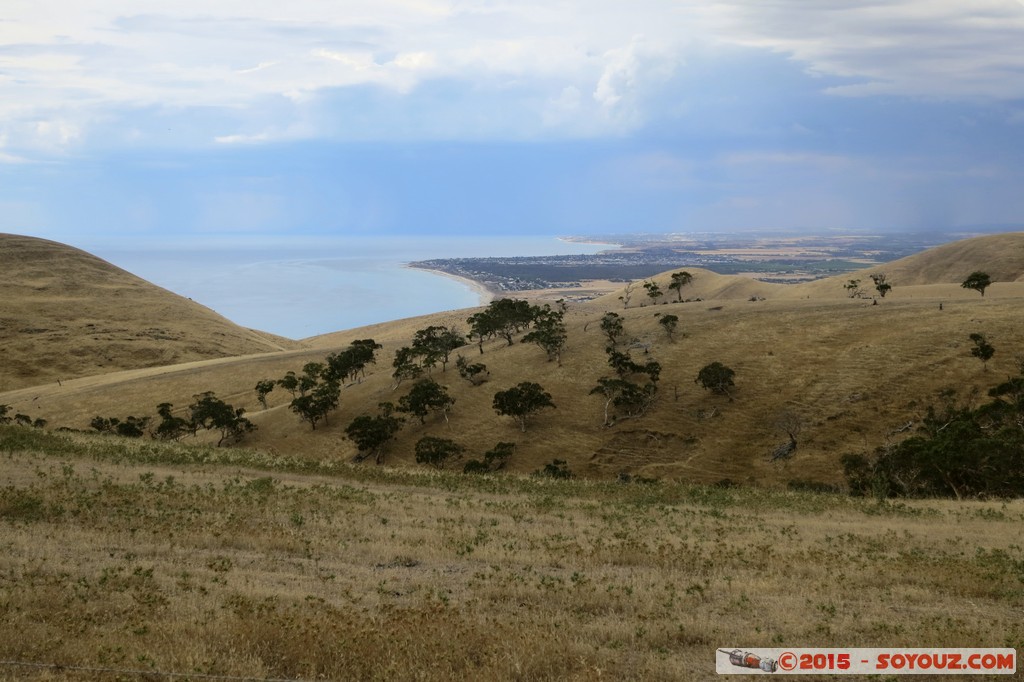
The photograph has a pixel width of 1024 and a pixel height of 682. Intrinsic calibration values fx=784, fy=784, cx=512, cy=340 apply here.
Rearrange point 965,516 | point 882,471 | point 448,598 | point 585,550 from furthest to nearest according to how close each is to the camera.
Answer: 1. point 882,471
2. point 965,516
3. point 585,550
4. point 448,598

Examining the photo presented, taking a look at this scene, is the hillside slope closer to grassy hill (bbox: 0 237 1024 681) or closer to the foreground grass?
grassy hill (bbox: 0 237 1024 681)

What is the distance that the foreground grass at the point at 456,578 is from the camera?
31.1 feet

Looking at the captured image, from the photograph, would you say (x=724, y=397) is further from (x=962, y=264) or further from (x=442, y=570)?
(x=962, y=264)

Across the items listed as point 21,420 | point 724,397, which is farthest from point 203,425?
point 724,397

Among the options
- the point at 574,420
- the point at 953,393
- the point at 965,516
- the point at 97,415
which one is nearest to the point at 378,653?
the point at 965,516

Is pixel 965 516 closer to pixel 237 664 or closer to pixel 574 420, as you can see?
pixel 237 664

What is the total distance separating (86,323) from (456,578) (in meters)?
123

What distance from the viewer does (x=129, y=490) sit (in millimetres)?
20641

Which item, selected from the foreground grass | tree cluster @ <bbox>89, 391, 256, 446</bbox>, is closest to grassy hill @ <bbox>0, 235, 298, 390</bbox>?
tree cluster @ <bbox>89, 391, 256, 446</bbox>

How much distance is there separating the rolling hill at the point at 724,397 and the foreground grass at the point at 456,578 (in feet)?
70.5

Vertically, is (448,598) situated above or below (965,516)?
above

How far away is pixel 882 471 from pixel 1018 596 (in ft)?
81.1

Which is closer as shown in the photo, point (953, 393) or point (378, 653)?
point (378, 653)

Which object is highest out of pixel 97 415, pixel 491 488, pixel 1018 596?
pixel 1018 596
